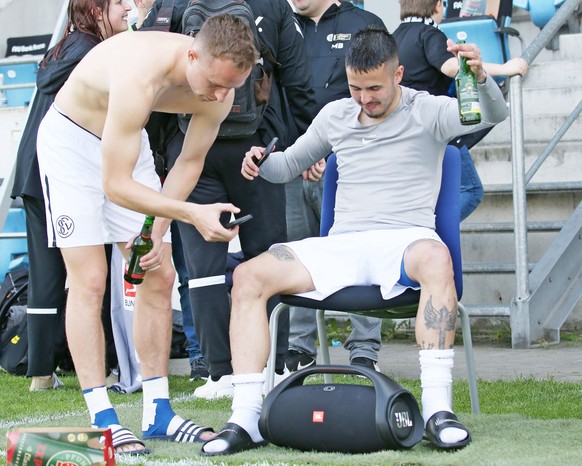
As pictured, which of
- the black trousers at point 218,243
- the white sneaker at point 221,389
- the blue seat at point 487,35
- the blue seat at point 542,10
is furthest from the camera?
the blue seat at point 542,10

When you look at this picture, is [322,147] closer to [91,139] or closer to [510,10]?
[91,139]

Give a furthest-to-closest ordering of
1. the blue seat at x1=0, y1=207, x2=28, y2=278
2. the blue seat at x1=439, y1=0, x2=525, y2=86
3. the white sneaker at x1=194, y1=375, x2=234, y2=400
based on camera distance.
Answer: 1. the blue seat at x1=0, y1=207, x2=28, y2=278
2. the blue seat at x1=439, y1=0, x2=525, y2=86
3. the white sneaker at x1=194, y1=375, x2=234, y2=400

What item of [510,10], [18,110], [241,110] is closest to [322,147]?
[241,110]

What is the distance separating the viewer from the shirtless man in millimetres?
3787

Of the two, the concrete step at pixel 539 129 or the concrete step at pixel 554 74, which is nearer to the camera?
the concrete step at pixel 539 129

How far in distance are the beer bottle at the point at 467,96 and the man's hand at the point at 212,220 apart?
0.92 metres

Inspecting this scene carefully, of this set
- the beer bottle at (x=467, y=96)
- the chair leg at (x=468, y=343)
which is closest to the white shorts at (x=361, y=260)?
the chair leg at (x=468, y=343)

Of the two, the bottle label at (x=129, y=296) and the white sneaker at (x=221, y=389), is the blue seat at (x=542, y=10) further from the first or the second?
→ the white sneaker at (x=221, y=389)

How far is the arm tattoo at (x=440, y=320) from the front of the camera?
3.83 metres

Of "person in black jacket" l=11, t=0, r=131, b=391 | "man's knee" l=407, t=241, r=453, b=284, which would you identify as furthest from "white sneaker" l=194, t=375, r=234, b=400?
"man's knee" l=407, t=241, r=453, b=284

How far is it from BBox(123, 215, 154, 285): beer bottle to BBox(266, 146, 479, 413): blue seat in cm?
53

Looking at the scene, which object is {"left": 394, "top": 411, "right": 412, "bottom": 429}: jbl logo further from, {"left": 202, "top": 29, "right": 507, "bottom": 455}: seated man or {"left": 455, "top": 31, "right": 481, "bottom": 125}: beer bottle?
{"left": 455, "top": 31, "right": 481, "bottom": 125}: beer bottle

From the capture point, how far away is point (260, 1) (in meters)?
5.21

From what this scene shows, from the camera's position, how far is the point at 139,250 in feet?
13.3
